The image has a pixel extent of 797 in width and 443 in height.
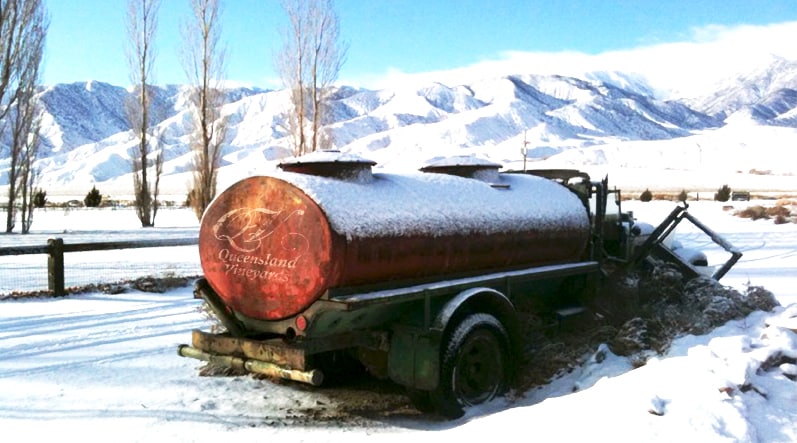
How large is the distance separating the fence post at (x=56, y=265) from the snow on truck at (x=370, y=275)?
580 cm

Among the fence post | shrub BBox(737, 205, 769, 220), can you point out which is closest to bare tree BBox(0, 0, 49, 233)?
the fence post

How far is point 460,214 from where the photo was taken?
6324 mm

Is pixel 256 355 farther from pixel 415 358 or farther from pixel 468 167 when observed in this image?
pixel 468 167

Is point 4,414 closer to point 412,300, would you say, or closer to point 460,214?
point 412,300

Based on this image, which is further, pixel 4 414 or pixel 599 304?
pixel 599 304

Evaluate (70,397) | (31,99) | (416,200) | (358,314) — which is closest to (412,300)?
(358,314)

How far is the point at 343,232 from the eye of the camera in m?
5.27

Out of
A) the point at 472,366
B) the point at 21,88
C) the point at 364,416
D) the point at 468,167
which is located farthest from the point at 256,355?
the point at 21,88

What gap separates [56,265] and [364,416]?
23.4ft

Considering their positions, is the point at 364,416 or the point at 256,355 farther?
the point at 364,416

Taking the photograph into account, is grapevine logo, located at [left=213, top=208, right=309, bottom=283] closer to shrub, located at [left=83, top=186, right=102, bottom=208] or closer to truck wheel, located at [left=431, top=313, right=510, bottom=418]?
truck wheel, located at [left=431, top=313, right=510, bottom=418]

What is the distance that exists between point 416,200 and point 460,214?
0.49 m

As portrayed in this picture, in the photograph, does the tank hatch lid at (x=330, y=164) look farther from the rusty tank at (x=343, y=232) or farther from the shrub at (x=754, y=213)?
the shrub at (x=754, y=213)

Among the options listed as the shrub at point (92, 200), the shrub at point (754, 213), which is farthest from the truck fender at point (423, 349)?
the shrub at point (92, 200)
